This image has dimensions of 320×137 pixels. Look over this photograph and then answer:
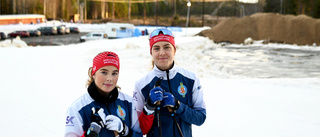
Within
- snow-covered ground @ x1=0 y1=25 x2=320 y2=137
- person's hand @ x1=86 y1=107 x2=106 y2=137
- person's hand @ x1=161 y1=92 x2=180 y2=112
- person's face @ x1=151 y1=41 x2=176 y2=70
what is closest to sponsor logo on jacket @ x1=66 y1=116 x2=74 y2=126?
person's hand @ x1=86 y1=107 x2=106 y2=137

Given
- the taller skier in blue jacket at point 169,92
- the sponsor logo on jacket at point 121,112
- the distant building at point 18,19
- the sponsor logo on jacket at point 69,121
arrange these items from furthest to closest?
the distant building at point 18,19 → the taller skier in blue jacket at point 169,92 → the sponsor logo on jacket at point 121,112 → the sponsor logo on jacket at point 69,121

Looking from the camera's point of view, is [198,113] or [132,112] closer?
[132,112]

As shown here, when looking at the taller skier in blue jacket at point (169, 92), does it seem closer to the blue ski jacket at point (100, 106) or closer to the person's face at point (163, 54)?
the person's face at point (163, 54)

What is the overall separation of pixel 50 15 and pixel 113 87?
82001 mm

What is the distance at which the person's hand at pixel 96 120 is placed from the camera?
217 cm

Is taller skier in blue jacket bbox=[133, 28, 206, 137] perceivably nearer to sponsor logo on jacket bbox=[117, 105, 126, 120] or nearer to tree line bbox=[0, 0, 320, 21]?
sponsor logo on jacket bbox=[117, 105, 126, 120]

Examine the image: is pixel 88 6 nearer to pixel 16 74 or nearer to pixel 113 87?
pixel 16 74

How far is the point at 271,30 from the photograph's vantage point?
1337 inches

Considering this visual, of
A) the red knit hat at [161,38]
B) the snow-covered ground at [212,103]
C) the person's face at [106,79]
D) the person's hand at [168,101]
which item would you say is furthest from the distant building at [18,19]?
the person's hand at [168,101]

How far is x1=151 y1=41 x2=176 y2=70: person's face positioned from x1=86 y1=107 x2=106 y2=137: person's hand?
713 mm

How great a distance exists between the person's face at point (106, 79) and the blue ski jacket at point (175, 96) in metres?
0.35

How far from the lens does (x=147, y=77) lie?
280 centimetres

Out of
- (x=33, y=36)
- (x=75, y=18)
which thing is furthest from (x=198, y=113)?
(x=75, y=18)

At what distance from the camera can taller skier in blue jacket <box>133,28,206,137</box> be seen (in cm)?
269
